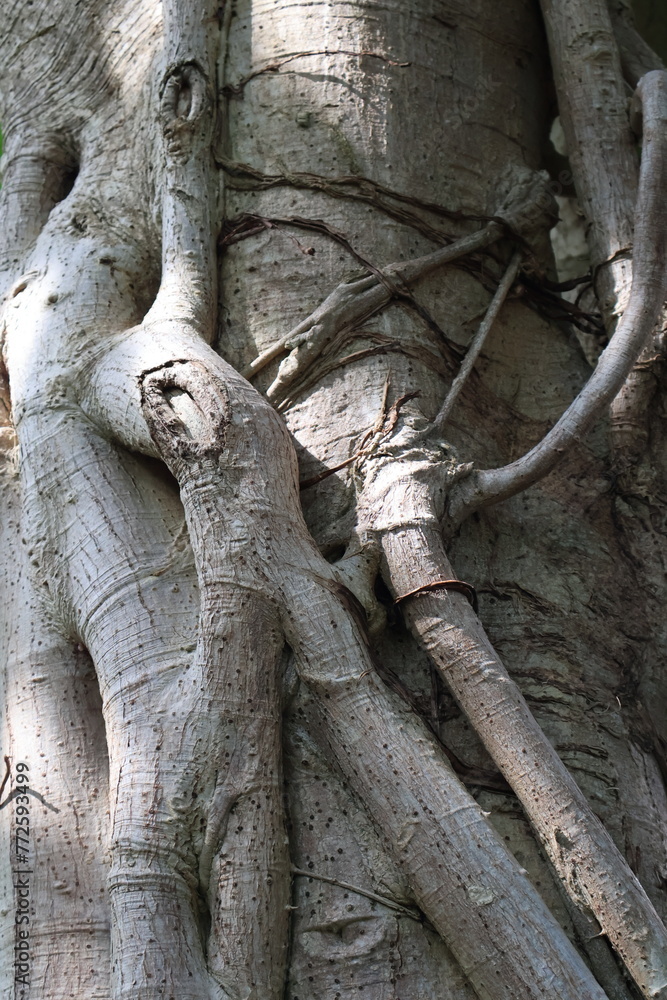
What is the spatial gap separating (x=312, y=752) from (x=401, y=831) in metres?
0.25

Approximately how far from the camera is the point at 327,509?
90.7 inches

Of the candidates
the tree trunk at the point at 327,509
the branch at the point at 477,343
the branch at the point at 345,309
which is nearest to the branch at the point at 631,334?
the tree trunk at the point at 327,509

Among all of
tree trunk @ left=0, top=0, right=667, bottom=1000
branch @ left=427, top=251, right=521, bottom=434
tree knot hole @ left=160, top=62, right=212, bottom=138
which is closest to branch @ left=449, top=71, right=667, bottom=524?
tree trunk @ left=0, top=0, right=667, bottom=1000

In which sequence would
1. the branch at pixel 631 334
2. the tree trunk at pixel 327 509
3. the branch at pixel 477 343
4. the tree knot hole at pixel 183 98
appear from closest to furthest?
1. the tree trunk at pixel 327 509
2. the branch at pixel 631 334
3. the branch at pixel 477 343
4. the tree knot hole at pixel 183 98

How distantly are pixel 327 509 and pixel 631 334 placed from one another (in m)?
0.82

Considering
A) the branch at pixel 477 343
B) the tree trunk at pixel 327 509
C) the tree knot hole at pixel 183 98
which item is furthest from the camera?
the tree knot hole at pixel 183 98

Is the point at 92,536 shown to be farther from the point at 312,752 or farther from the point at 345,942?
the point at 345,942

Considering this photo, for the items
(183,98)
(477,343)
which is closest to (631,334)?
(477,343)

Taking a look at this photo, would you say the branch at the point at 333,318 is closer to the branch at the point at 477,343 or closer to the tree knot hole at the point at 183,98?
the branch at the point at 477,343

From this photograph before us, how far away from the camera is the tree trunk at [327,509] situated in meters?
1.92

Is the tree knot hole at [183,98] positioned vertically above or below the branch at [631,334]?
above

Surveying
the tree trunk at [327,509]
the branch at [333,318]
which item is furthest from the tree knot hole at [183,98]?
the branch at [333,318]

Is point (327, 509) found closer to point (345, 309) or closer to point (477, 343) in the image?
point (345, 309)

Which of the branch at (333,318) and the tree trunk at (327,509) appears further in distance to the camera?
the branch at (333,318)
